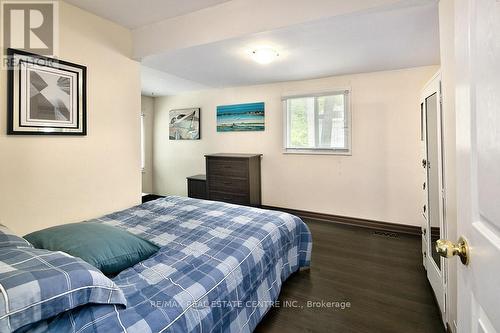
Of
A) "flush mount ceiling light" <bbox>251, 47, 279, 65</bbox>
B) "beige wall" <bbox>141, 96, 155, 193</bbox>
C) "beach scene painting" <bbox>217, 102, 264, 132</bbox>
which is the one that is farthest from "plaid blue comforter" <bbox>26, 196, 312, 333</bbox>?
"beige wall" <bbox>141, 96, 155, 193</bbox>

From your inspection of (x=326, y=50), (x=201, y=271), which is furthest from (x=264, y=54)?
(x=201, y=271)

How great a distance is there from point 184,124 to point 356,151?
136 inches

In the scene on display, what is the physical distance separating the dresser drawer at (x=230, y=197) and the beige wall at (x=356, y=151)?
0.55 metres

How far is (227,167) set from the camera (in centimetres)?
434

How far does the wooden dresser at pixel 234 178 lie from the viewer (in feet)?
13.9

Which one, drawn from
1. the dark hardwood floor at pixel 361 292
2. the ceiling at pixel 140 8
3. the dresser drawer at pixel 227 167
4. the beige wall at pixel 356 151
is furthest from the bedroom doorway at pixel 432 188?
the dresser drawer at pixel 227 167

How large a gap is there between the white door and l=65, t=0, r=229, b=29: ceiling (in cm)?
204

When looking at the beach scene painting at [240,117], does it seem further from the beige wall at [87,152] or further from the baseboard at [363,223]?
the beige wall at [87,152]

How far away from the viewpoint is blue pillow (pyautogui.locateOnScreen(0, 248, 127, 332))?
0.76 meters

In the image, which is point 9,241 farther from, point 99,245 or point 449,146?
point 449,146

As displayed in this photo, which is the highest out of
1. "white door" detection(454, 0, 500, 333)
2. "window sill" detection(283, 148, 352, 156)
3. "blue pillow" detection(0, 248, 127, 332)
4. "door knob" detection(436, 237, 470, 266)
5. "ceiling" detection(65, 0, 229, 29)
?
"ceiling" detection(65, 0, 229, 29)

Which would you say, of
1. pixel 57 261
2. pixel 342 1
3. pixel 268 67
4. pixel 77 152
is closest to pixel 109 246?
pixel 57 261

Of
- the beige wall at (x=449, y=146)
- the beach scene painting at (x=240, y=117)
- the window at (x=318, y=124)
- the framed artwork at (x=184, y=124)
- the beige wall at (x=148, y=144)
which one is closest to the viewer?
the beige wall at (x=449, y=146)

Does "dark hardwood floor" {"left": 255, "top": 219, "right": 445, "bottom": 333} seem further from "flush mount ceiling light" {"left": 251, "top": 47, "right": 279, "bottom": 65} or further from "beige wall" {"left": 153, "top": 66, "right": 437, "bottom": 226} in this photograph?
"flush mount ceiling light" {"left": 251, "top": 47, "right": 279, "bottom": 65}
